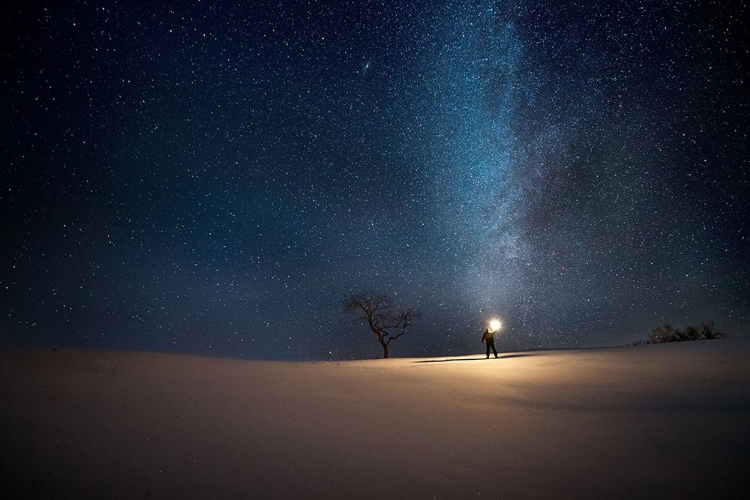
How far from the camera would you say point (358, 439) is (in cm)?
451

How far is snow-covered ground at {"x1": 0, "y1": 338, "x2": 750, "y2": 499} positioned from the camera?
3.38 metres

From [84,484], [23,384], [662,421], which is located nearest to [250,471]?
[84,484]

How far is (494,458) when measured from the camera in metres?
4.11

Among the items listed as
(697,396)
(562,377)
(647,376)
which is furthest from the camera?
(562,377)

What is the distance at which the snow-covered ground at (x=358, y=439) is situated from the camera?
3375 mm

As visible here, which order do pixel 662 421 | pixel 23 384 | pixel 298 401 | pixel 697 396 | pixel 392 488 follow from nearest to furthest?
pixel 392 488, pixel 662 421, pixel 23 384, pixel 298 401, pixel 697 396

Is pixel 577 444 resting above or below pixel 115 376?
below

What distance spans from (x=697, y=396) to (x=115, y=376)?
1198 centimetres

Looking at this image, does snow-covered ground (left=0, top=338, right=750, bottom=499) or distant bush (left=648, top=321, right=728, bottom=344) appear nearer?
snow-covered ground (left=0, top=338, right=750, bottom=499)

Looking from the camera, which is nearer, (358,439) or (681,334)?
(358,439)

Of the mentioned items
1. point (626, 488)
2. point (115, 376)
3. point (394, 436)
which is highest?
point (115, 376)

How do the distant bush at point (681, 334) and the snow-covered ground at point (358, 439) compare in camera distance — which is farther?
the distant bush at point (681, 334)

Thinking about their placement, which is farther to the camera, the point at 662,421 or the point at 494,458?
the point at 662,421

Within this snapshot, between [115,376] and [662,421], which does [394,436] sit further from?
[115,376]
